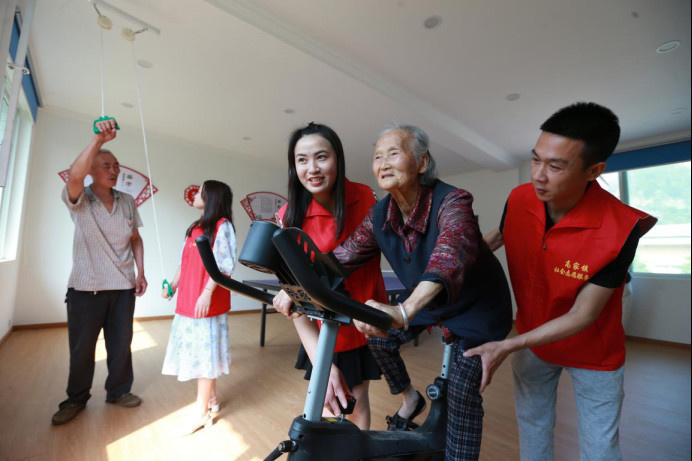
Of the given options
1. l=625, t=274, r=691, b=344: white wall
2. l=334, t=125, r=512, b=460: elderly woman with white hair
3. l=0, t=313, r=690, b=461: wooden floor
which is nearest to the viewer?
l=334, t=125, r=512, b=460: elderly woman with white hair

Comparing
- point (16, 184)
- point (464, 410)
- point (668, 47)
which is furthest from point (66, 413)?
point (668, 47)

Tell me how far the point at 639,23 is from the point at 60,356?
21.1 feet

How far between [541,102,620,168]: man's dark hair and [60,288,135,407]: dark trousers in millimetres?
2668

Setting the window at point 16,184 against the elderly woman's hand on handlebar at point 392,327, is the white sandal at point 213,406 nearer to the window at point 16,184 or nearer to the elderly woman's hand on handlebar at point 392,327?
the elderly woman's hand on handlebar at point 392,327

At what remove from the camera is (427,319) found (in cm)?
102

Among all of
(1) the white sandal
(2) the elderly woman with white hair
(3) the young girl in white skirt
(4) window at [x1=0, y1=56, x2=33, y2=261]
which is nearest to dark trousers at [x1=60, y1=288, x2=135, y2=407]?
(3) the young girl in white skirt

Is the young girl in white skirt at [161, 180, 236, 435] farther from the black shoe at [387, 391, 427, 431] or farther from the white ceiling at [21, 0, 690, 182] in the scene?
the white ceiling at [21, 0, 690, 182]

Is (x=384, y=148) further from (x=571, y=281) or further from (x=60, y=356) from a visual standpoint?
(x=60, y=356)

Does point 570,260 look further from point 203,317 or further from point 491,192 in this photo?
point 491,192

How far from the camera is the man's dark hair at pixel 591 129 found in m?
0.98

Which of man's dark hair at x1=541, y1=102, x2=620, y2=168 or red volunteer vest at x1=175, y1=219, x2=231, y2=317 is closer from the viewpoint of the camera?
man's dark hair at x1=541, y1=102, x2=620, y2=168

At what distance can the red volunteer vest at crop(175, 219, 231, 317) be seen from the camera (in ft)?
7.06

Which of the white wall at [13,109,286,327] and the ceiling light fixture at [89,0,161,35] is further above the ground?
the ceiling light fixture at [89,0,161,35]

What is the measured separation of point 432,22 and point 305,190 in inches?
100
